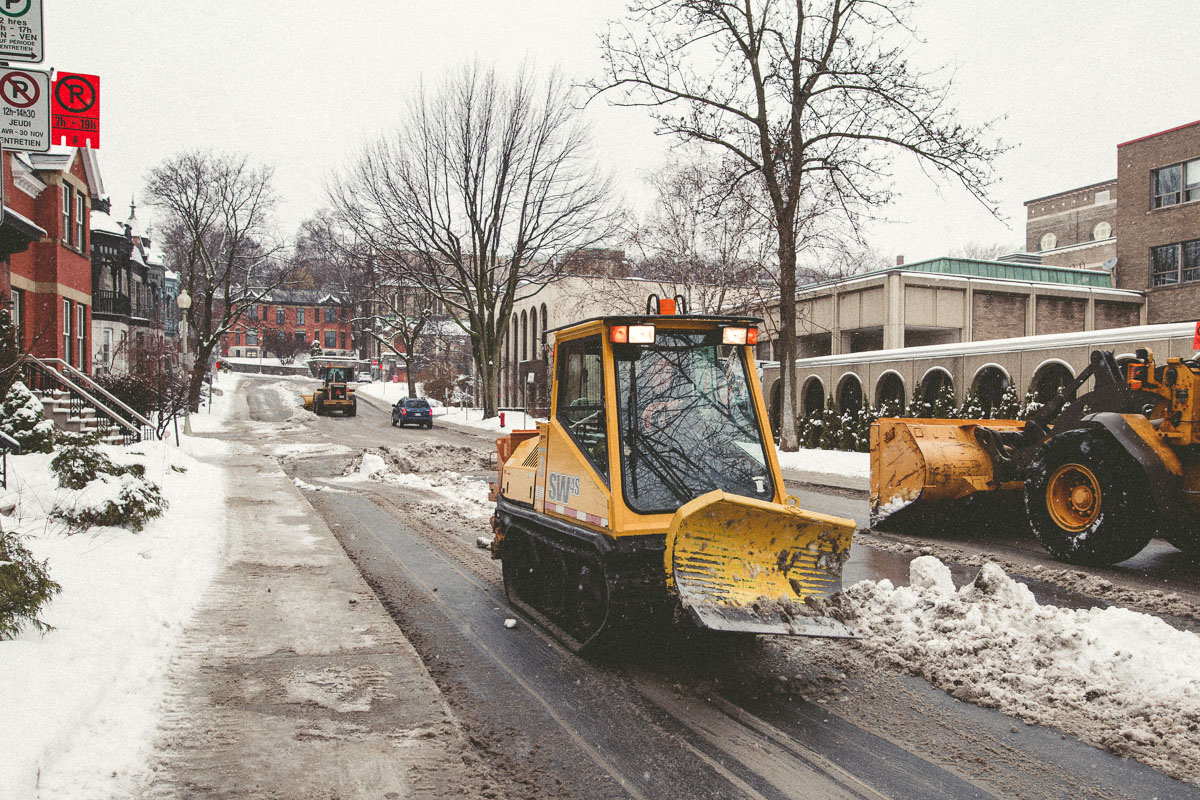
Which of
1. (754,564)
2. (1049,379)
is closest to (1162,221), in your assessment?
(1049,379)

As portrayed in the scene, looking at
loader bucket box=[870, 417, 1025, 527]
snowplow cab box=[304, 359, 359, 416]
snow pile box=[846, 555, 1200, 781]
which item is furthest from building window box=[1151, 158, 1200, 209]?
snowplow cab box=[304, 359, 359, 416]

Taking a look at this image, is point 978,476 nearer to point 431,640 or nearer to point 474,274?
point 431,640

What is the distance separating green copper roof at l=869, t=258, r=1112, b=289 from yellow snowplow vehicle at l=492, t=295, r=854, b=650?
2912cm

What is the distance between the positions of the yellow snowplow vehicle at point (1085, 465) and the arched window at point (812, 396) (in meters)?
19.0

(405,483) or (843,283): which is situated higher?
(843,283)

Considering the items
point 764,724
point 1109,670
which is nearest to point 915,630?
point 1109,670

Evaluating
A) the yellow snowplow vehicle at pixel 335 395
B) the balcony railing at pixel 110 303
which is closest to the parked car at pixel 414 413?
the yellow snowplow vehicle at pixel 335 395

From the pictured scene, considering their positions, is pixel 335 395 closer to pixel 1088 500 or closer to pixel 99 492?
pixel 99 492

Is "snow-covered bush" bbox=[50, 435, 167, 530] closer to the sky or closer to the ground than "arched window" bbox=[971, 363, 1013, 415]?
closer to the ground

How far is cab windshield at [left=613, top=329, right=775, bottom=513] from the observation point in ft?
18.4

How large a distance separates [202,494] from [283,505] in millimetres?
1437

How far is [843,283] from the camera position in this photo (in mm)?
33812

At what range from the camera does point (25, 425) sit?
12344 mm

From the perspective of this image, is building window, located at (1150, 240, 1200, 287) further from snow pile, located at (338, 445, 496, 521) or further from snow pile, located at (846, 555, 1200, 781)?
snow pile, located at (846, 555, 1200, 781)
